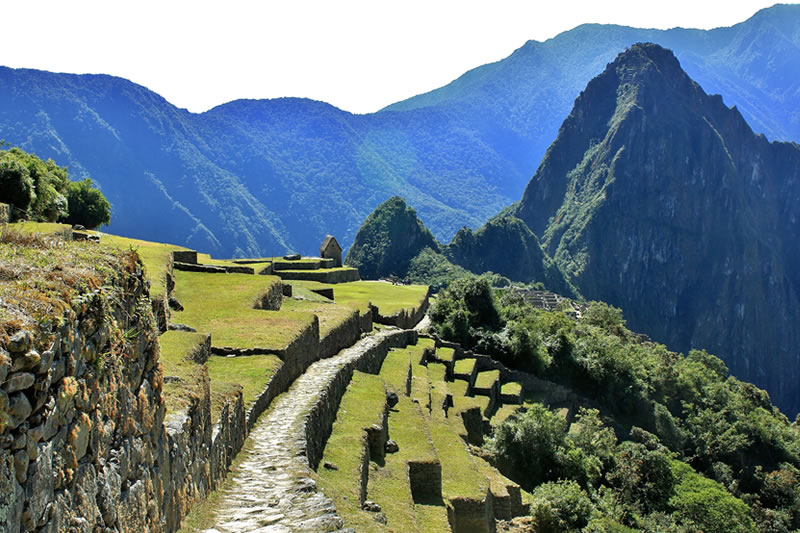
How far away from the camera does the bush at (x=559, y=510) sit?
54.7ft

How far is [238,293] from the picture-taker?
62.1ft

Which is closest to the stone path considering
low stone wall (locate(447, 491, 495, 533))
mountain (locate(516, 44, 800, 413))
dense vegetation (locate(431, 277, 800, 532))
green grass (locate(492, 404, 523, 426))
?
low stone wall (locate(447, 491, 495, 533))

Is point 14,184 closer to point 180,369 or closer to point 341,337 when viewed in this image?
point 341,337

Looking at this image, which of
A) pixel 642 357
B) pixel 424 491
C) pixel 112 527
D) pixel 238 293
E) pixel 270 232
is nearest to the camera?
pixel 112 527

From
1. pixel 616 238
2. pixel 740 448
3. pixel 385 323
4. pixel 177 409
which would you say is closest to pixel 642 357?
pixel 740 448

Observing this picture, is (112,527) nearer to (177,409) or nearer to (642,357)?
(177,409)

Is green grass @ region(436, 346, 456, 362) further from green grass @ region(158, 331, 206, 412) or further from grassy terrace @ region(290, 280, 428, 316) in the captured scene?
green grass @ region(158, 331, 206, 412)

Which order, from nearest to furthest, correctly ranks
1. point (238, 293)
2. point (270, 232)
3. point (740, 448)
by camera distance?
point (238, 293), point (740, 448), point (270, 232)

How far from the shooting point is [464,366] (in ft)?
108

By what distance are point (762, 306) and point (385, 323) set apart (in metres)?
189

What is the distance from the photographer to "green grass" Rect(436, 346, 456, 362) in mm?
32156

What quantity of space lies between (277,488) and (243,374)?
3895 mm

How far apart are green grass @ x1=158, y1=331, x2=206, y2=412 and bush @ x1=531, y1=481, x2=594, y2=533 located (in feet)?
32.5

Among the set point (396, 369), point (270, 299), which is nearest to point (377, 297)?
point (396, 369)
